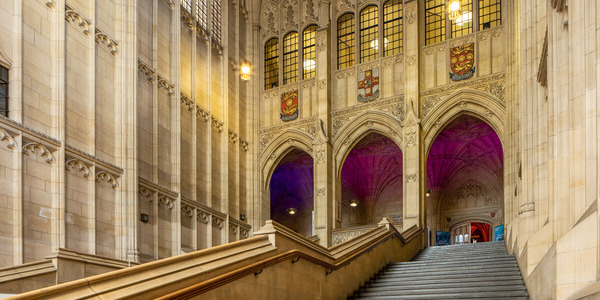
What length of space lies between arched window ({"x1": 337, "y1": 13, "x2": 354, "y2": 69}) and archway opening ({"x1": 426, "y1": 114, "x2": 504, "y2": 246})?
592cm

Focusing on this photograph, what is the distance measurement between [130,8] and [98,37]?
1524 mm

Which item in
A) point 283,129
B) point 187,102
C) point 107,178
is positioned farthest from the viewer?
point 283,129

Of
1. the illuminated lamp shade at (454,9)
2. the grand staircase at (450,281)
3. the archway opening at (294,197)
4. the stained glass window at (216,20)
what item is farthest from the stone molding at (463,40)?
the archway opening at (294,197)

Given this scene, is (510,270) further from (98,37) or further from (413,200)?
(98,37)

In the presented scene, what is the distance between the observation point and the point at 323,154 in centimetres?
2020

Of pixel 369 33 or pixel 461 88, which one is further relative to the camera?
pixel 369 33

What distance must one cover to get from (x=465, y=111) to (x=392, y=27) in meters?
4.20

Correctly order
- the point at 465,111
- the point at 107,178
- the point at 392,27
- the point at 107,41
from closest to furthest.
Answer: the point at 107,178
the point at 107,41
the point at 465,111
the point at 392,27

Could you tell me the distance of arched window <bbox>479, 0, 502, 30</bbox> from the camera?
18.3 m

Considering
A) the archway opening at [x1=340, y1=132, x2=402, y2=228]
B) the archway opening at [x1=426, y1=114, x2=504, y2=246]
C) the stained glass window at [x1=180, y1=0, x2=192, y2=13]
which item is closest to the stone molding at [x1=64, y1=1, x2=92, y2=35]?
the stained glass window at [x1=180, y1=0, x2=192, y2=13]

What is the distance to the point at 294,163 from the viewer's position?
26297 millimetres

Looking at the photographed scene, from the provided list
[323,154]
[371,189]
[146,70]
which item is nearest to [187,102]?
[146,70]

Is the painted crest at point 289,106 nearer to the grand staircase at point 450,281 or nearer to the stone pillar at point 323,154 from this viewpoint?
the stone pillar at point 323,154

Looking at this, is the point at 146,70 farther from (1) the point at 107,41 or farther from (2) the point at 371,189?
(2) the point at 371,189
